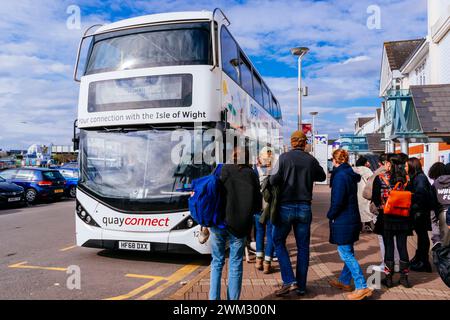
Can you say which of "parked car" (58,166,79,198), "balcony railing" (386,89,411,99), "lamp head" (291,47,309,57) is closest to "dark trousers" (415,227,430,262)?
"balcony railing" (386,89,411,99)

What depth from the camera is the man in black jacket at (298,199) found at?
4797 millimetres

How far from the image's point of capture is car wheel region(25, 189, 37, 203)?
17.5m

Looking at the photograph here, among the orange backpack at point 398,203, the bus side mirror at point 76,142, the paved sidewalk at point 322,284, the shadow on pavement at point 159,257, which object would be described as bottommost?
the shadow on pavement at point 159,257

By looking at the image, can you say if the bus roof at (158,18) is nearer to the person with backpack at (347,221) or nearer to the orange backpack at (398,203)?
the person with backpack at (347,221)

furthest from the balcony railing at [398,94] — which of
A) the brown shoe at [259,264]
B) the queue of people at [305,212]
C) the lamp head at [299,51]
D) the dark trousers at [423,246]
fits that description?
the brown shoe at [259,264]

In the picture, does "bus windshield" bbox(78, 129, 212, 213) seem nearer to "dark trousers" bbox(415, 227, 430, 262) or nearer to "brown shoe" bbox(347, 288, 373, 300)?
"brown shoe" bbox(347, 288, 373, 300)

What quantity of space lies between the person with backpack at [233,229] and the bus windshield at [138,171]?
225cm

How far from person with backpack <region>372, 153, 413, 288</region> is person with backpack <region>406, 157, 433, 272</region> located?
19.6 inches

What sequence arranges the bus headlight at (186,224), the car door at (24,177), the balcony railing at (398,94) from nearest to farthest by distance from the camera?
1. the bus headlight at (186,224)
2. the balcony railing at (398,94)
3. the car door at (24,177)

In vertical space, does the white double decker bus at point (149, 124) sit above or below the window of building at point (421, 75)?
below

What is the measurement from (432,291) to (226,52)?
5.13 meters
